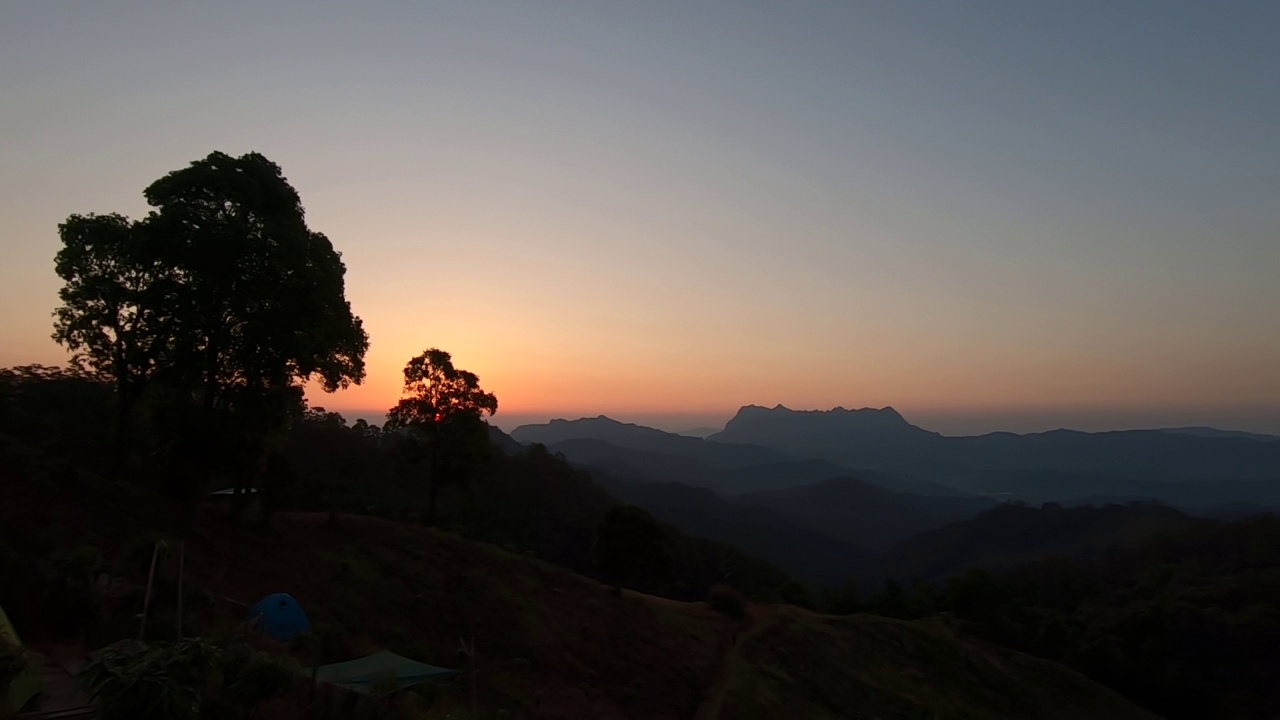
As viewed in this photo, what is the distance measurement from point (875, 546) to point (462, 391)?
422 feet

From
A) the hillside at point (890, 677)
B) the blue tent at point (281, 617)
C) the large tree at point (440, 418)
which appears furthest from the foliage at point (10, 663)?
the large tree at point (440, 418)

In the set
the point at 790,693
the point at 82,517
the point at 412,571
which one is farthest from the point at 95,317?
the point at 790,693

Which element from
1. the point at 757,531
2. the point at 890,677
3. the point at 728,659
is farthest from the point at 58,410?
the point at 757,531

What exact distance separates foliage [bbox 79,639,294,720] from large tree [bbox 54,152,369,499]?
12021 millimetres

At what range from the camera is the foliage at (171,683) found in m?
7.21

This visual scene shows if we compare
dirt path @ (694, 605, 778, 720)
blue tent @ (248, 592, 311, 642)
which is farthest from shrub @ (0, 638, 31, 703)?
dirt path @ (694, 605, 778, 720)

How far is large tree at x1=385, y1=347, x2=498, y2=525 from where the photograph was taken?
33000 millimetres

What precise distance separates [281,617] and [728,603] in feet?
68.5

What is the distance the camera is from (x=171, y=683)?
735cm

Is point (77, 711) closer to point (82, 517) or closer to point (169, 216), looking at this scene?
point (82, 517)

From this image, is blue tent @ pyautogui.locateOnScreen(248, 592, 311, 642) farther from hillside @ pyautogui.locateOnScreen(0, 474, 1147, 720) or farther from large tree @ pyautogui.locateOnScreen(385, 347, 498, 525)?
large tree @ pyautogui.locateOnScreen(385, 347, 498, 525)

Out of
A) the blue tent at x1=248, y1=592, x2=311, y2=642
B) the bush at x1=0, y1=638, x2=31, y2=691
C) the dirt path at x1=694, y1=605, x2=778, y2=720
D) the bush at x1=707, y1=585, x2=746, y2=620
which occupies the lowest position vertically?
the dirt path at x1=694, y1=605, x2=778, y2=720

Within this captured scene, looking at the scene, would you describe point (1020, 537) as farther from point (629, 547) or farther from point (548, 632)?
point (548, 632)

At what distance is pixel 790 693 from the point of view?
26.2 metres
